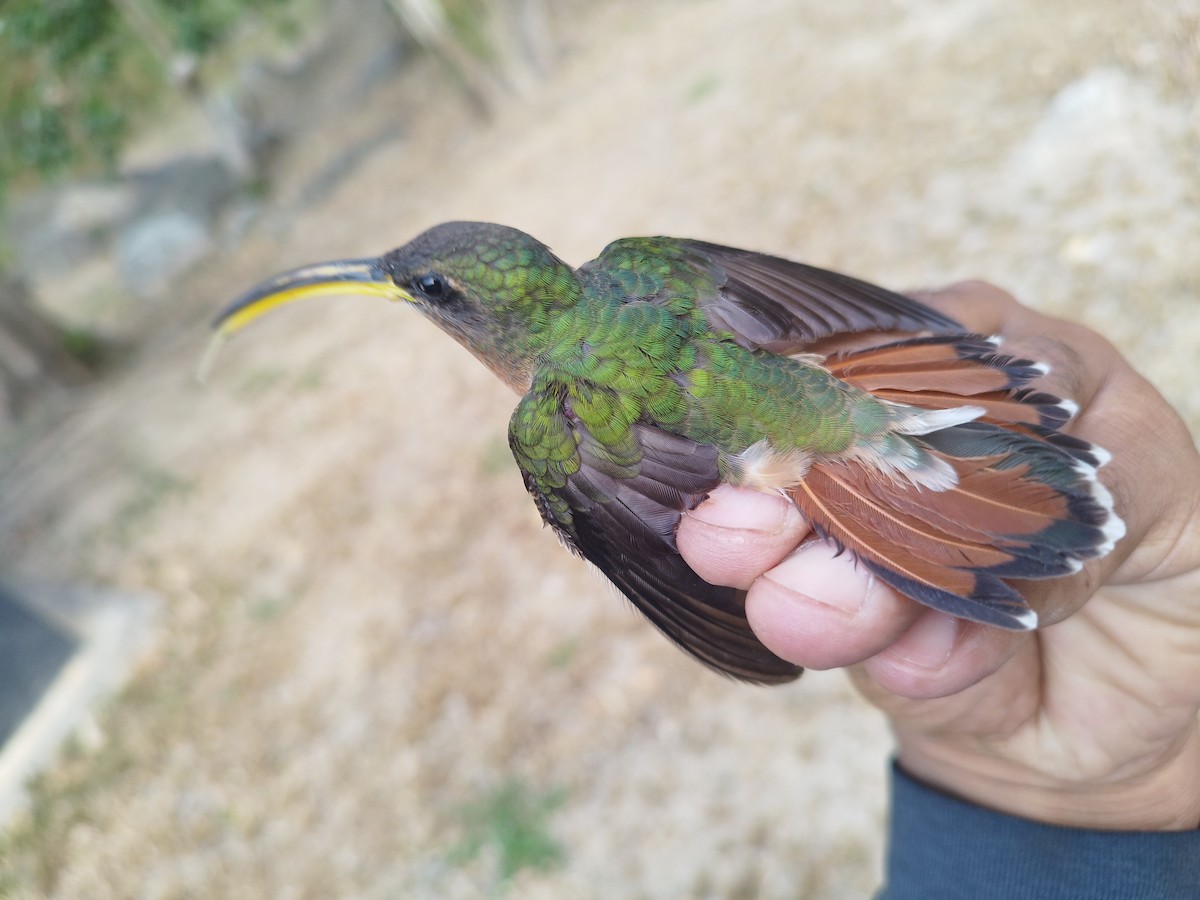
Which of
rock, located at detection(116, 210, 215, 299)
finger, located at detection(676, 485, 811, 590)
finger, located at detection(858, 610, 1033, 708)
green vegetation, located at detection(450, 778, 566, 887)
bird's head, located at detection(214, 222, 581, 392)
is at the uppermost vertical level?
rock, located at detection(116, 210, 215, 299)

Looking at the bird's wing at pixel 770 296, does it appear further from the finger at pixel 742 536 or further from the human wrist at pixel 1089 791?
the human wrist at pixel 1089 791

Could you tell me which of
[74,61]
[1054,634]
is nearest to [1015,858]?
[1054,634]

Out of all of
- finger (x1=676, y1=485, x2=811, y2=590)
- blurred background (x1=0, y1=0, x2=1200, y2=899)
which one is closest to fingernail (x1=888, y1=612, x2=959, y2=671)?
finger (x1=676, y1=485, x2=811, y2=590)

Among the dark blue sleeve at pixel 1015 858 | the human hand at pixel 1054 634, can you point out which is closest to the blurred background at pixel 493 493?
the dark blue sleeve at pixel 1015 858

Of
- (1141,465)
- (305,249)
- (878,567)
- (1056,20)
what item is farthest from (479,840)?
(305,249)

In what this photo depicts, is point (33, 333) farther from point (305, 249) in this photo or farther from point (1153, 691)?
point (1153, 691)

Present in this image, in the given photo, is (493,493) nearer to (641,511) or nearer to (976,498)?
(641,511)

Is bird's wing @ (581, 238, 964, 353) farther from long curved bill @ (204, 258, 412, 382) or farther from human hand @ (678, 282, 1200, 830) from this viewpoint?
long curved bill @ (204, 258, 412, 382)
